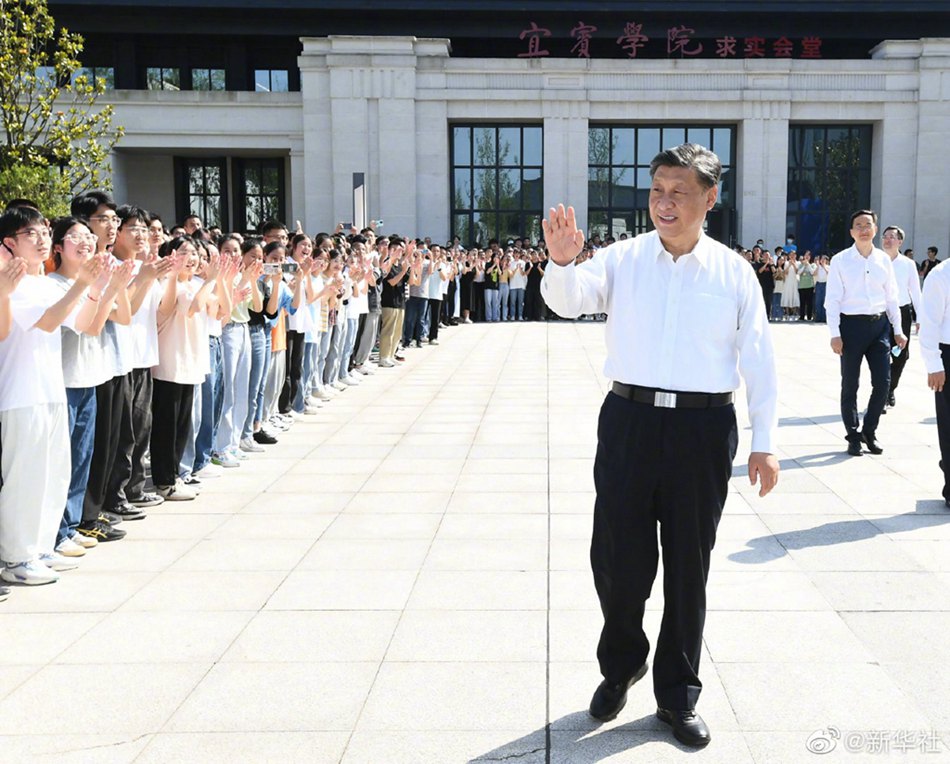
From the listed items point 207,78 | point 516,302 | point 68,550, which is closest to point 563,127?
point 516,302

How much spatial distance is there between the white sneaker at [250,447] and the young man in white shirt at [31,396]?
400 centimetres

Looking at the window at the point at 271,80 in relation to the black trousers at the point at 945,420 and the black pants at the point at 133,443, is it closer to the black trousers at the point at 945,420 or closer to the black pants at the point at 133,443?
the black pants at the point at 133,443

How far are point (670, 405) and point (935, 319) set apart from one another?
4.57 m

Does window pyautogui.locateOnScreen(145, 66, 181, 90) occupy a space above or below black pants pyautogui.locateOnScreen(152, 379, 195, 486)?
above

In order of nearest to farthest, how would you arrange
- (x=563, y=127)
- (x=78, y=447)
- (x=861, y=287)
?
1. (x=78, y=447)
2. (x=861, y=287)
3. (x=563, y=127)

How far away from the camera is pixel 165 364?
25.8ft

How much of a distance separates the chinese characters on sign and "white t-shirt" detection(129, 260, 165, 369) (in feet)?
104

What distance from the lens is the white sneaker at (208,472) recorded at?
866 centimetres

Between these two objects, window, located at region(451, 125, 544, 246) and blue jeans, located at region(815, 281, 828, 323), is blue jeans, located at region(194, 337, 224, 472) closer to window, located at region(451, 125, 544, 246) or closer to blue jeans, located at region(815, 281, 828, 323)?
blue jeans, located at region(815, 281, 828, 323)

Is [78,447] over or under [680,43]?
under

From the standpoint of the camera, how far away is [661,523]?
3928 millimetres

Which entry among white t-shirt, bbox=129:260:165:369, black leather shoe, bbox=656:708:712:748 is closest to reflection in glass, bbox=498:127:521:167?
white t-shirt, bbox=129:260:165:369

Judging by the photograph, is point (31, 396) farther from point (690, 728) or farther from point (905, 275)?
point (905, 275)

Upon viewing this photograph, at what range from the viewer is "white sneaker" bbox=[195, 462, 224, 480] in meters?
8.66
